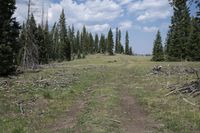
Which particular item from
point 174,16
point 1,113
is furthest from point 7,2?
point 174,16

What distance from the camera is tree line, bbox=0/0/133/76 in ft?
136

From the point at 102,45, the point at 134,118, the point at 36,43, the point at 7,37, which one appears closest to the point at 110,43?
the point at 102,45

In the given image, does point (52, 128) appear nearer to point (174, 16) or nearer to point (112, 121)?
point (112, 121)

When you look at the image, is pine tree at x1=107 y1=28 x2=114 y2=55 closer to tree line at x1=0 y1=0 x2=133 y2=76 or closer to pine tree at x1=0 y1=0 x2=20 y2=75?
tree line at x1=0 y1=0 x2=133 y2=76

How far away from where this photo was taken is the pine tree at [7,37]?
40.2 m

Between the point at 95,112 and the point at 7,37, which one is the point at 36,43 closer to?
the point at 7,37

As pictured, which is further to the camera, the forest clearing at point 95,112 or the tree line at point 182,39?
the tree line at point 182,39

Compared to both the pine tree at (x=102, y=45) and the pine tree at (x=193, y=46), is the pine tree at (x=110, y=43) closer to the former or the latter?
the pine tree at (x=102, y=45)

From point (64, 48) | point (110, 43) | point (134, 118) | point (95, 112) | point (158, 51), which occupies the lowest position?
point (134, 118)

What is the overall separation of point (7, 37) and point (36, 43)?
38.3 meters

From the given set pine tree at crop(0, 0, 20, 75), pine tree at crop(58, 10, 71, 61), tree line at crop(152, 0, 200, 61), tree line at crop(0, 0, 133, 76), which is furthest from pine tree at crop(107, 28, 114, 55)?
pine tree at crop(0, 0, 20, 75)

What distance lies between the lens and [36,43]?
79.6 metres

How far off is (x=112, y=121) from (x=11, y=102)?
7146mm

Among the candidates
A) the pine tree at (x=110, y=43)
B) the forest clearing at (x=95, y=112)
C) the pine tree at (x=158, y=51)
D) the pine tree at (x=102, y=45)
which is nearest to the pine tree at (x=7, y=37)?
the forest clearing at (x=95, y=112)
